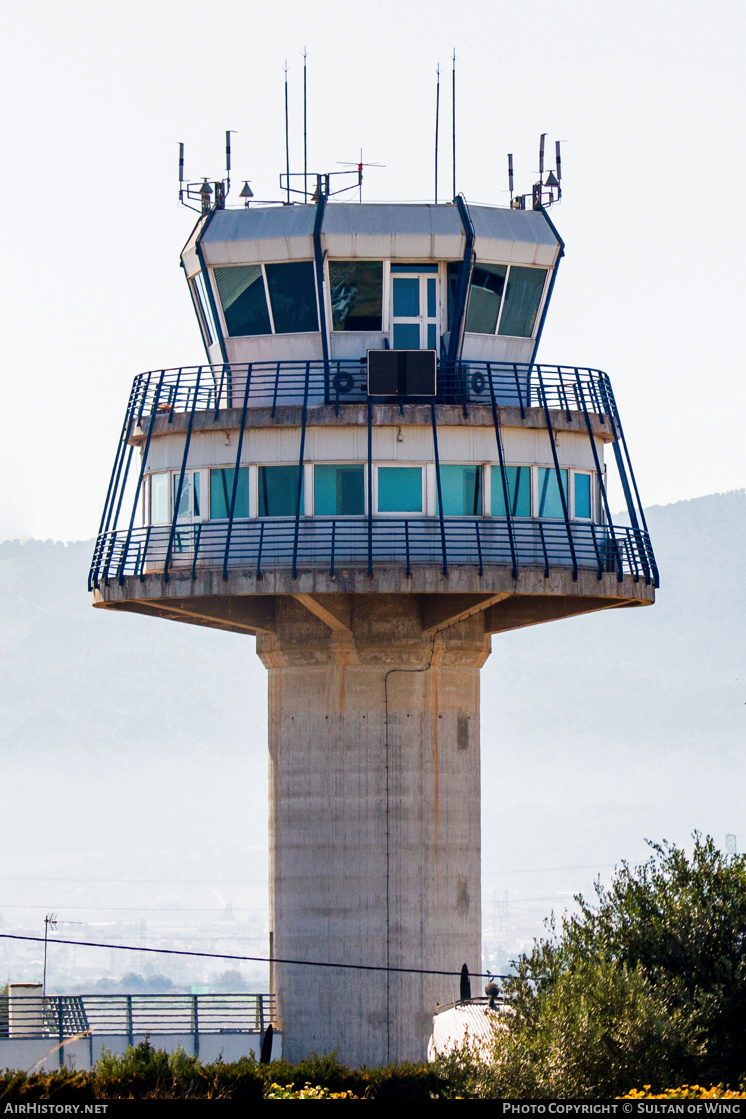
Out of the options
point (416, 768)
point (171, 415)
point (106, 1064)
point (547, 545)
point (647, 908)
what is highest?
point (171, 415)

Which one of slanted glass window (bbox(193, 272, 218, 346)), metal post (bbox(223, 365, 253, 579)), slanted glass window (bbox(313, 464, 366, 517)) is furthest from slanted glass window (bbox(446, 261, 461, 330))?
slanted glass window (bbox(193, 272, 218, 346))

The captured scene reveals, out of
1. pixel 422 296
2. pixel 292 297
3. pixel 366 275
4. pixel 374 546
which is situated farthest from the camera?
pixel 292 297

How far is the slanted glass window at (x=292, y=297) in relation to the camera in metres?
48.5

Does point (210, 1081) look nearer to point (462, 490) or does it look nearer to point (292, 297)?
point (462, 490)

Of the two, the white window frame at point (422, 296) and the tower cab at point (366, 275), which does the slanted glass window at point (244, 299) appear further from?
the white window frame at point (422, 296)

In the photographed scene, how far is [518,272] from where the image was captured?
49.4 metres

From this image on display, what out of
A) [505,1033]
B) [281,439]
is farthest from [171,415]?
[505,1033]

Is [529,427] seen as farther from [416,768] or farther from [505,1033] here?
[505,1033]

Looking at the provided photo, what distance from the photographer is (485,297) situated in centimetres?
4897

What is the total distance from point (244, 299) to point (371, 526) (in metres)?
6.98

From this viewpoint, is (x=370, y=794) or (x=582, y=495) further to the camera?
(x=582, y=495)

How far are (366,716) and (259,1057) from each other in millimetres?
7968

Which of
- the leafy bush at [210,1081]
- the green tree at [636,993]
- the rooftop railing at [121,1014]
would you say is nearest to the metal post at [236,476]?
the rooftop railing at [121,1014]

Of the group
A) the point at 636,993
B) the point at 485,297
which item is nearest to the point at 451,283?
the point at 485,297
